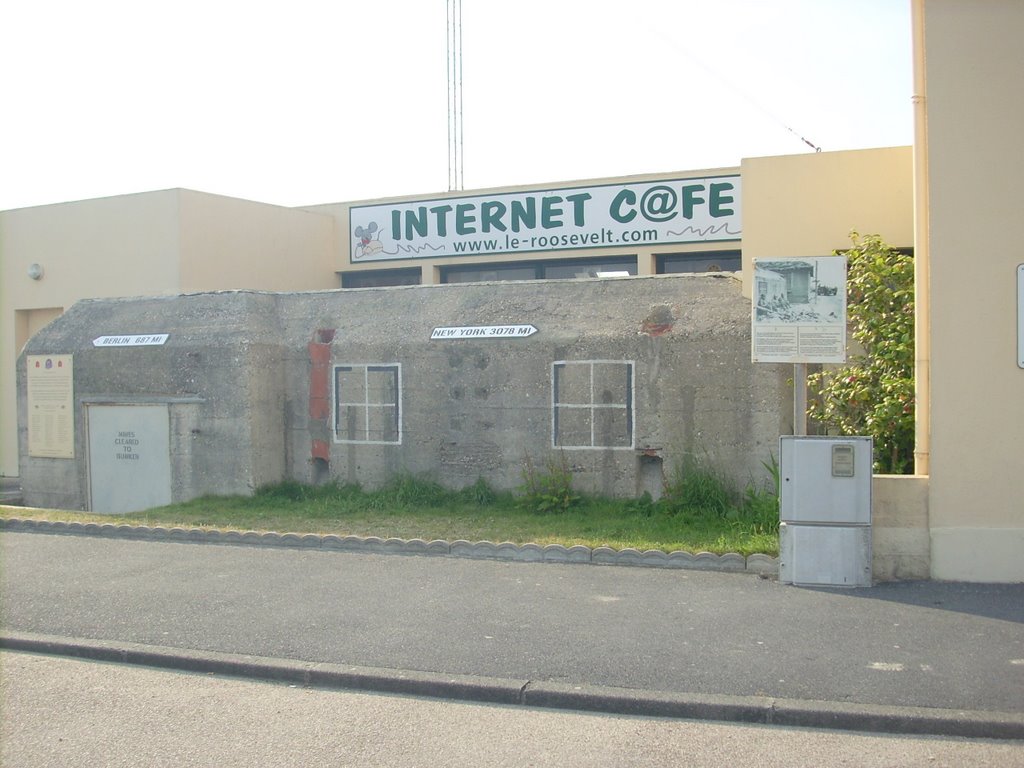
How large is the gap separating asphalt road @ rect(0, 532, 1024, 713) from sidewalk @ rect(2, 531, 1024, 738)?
2cm

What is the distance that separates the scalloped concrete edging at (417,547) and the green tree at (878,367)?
6.17 feet

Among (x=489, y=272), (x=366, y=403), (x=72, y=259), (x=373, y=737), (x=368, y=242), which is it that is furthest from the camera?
(x=368, y=242)

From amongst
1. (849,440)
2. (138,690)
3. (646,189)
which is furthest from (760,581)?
(646,189)

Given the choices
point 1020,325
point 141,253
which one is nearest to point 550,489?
point 1020,325

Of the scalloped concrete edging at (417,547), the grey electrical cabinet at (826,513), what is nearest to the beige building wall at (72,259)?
the scalloped concrete edging at (417,547)

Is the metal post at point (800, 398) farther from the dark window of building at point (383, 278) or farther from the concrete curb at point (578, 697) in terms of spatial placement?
the dark window of building at point (383, 278)

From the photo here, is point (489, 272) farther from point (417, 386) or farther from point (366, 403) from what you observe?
point (417, 386)

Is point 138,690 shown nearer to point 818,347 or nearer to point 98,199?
point 818,347

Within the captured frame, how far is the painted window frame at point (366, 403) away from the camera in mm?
13516

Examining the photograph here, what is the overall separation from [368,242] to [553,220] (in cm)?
424

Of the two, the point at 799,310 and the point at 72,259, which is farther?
the point at 72,259

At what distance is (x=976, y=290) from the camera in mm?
8492

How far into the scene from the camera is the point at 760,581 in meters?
8.62

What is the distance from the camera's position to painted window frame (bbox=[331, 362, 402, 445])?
44.3 feet
